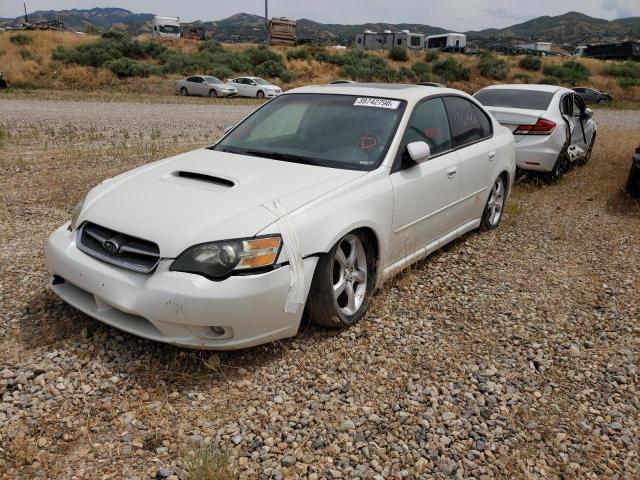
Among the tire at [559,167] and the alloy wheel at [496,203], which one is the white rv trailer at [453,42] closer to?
the tire at [559,167]

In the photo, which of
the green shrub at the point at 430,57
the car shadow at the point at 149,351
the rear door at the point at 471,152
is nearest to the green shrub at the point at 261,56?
the green shrub at the point at 430,57

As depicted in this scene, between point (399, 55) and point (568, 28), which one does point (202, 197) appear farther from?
point (568, 28)

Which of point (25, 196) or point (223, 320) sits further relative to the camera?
point (25, 196)

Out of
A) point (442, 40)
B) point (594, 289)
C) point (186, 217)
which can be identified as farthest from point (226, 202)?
point (442, 40)

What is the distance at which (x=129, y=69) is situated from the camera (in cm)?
3325

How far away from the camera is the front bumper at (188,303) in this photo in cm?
281

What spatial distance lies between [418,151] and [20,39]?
1733 inches

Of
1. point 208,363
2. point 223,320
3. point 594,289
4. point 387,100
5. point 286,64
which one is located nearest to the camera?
point 223,320

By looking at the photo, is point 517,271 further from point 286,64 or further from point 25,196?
point 286,64

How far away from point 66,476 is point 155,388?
0.66 metres

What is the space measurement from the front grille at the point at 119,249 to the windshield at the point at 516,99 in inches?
270

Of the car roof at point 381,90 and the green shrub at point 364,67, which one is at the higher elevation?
the green shrub at point 364,67

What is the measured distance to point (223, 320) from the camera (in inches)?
112

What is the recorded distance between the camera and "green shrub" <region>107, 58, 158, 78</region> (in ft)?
109
